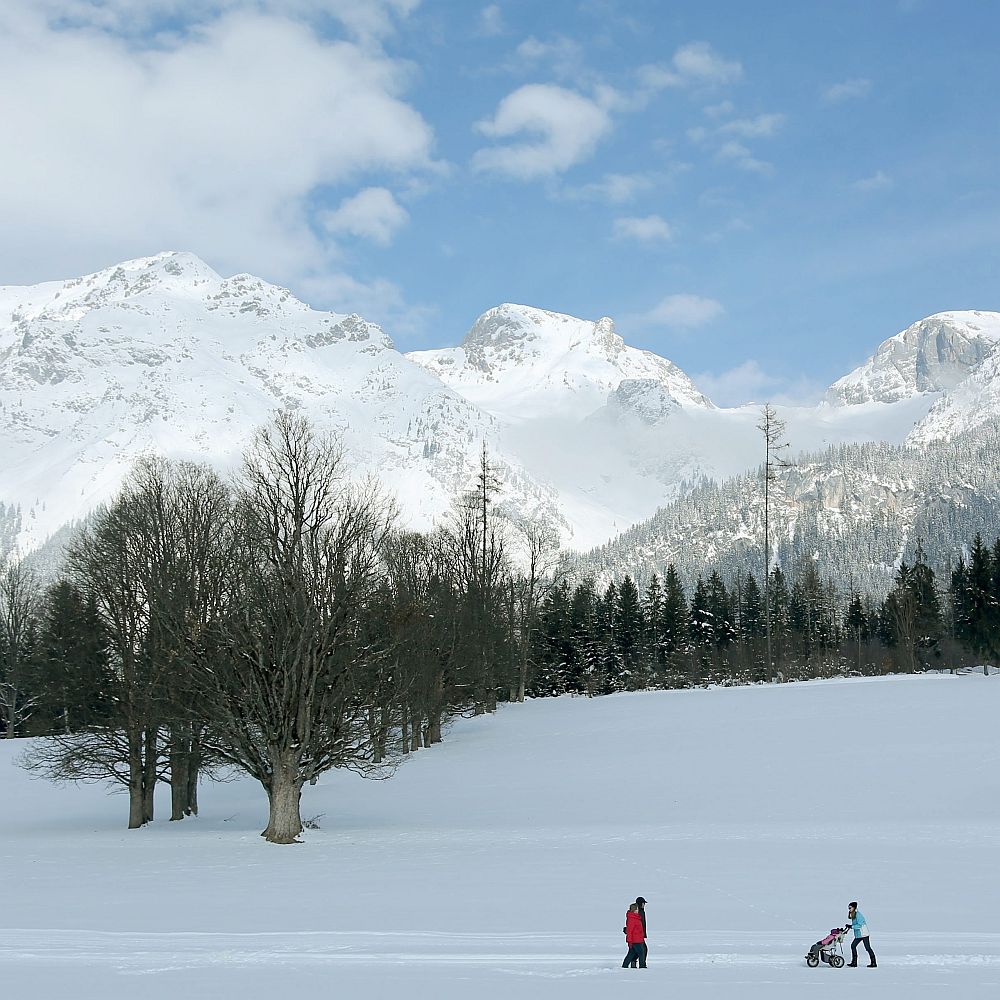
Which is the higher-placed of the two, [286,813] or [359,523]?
[359,523]

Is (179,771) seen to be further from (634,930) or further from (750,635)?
(750,635)

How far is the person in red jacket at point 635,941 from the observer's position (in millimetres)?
10977

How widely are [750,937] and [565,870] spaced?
244 inches

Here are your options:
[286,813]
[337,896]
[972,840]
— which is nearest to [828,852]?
[972,840]

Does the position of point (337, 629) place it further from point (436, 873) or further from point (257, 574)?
point (436, 873)

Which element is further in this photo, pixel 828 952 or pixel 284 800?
pixel 284 800

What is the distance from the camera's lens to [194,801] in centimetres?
3241

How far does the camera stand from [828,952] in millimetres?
11180

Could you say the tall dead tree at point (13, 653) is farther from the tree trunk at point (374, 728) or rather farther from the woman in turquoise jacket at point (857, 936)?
the woman in turquoise jacket at point (857, 936)

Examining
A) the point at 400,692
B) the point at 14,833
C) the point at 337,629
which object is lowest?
the point at 14,833

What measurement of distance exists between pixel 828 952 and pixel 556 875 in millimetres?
7412

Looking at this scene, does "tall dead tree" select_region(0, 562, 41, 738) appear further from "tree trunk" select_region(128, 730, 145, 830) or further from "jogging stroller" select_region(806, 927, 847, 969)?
"jogging stroller" select_region(806, 927, 847, 969)

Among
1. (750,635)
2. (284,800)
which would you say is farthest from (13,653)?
(750,635)

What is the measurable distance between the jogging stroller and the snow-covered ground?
0.15 m
